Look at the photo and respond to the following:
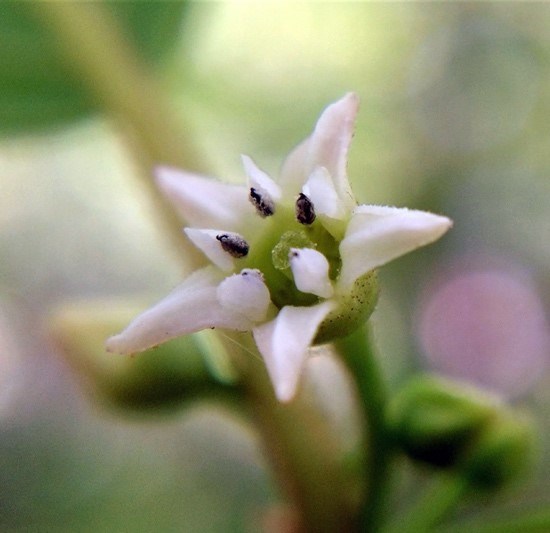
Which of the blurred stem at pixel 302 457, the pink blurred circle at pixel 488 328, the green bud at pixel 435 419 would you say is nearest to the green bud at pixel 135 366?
the blurred stem at pixel 302 457

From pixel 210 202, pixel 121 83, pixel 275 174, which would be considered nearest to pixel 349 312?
pixel 210 202

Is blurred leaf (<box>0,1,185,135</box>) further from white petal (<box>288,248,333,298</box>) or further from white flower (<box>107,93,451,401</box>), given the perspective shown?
white petal (<box>288,248,333,298</box>)

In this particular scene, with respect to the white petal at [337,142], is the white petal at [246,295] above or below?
below

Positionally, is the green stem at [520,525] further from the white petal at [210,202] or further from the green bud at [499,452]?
the white petal at [210,202]

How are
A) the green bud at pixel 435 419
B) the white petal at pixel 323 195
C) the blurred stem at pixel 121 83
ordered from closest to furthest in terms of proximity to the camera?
the white petal at pixel 323 195 < the green bud at pixel 435 419 < the blurred stem at pixel 121 83

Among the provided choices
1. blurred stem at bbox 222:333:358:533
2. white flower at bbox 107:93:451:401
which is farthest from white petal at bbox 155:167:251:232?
blurred stem at bbox 222:333:358:533

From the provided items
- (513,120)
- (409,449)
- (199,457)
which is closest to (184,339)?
(409,449)
